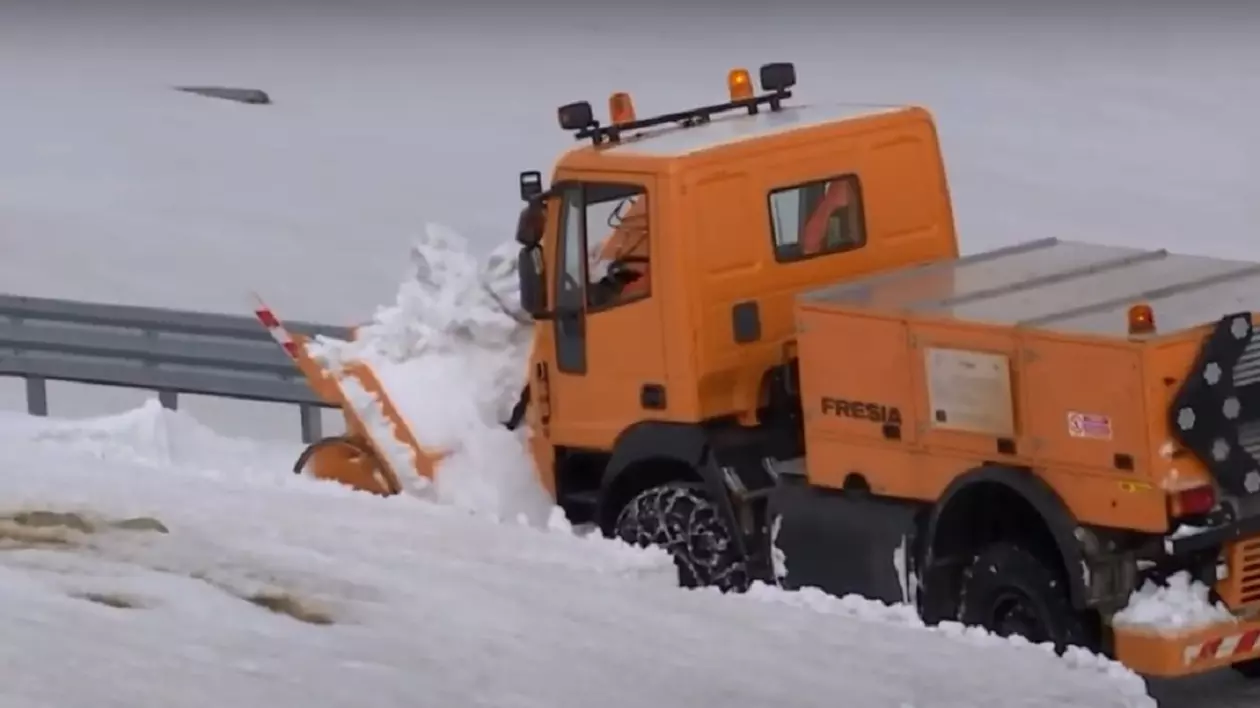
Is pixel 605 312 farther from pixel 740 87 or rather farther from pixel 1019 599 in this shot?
pixel 1019 599

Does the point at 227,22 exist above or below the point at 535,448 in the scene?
above

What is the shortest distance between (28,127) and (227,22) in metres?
10.3

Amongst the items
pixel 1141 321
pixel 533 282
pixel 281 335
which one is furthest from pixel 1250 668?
pixel 281 335

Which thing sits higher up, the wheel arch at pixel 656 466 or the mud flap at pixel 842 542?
the wheel arch at pixel 656 466

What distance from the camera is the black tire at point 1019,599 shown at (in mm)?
8641

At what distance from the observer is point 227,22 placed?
4069cm

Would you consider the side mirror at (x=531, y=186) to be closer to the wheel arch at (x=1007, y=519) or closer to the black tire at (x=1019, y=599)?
the wheel arch at (x=1007, y=519)

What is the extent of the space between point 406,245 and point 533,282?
476 inches

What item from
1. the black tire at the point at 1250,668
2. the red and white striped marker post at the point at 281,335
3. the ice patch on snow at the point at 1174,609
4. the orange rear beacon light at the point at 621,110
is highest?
the orange rear beacon light at the point at 621,110

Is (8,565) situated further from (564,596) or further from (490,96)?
(490,96)

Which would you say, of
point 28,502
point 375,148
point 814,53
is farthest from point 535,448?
point 814,53

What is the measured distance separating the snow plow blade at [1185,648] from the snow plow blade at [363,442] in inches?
136

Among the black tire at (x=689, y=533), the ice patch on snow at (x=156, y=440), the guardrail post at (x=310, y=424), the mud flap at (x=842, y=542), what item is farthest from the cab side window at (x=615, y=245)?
the guardrail post at (x=310, y=424)

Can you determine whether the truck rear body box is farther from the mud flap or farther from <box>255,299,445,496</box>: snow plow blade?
<box>255,299,445,496</box>: snow plow blade
